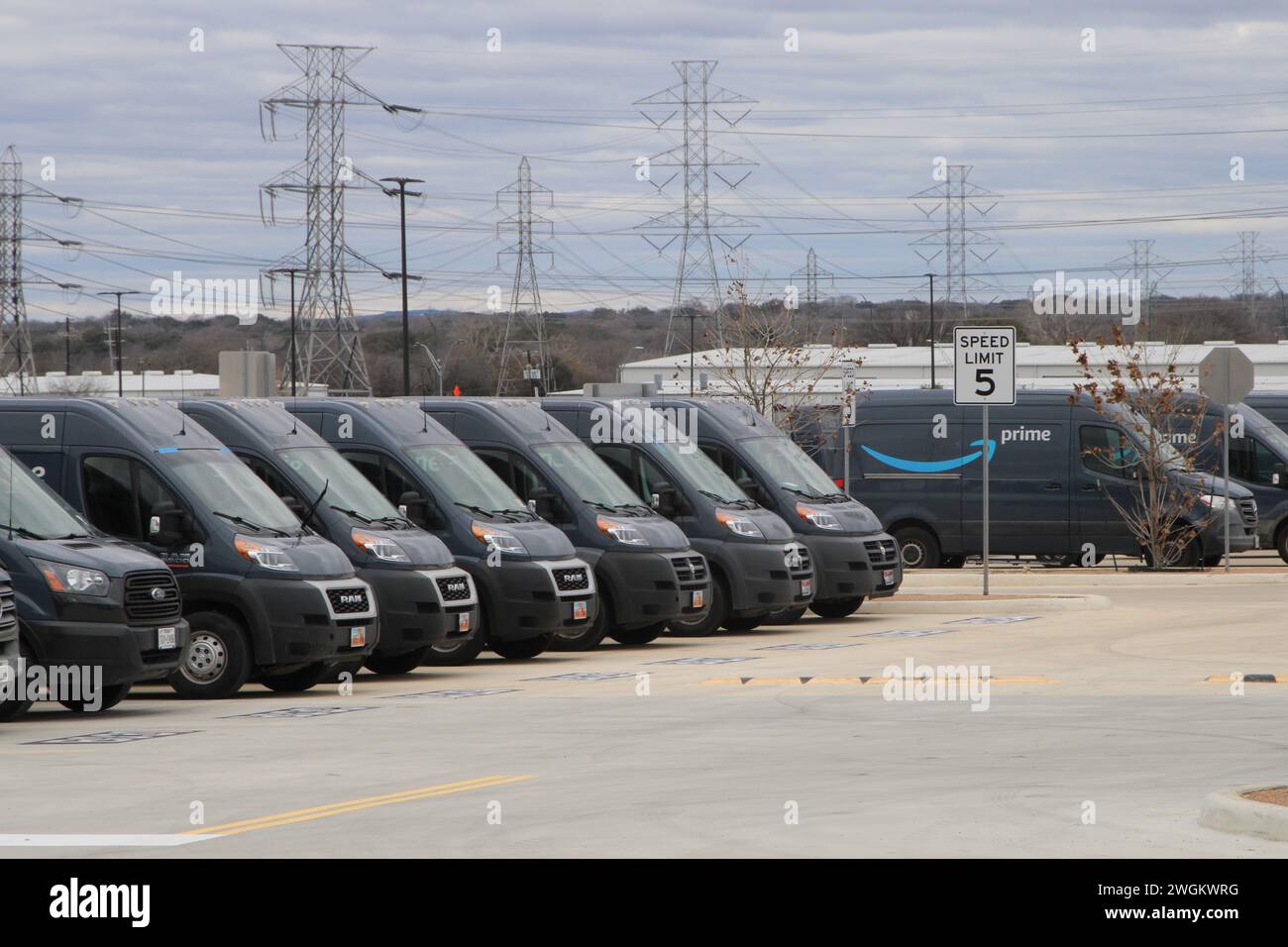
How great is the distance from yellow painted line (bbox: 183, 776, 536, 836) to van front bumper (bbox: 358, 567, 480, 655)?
23.0ft

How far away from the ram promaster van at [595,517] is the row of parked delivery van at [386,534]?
25mm

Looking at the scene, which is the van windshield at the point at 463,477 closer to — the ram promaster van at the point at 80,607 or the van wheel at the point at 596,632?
the van wheel at the point at 596,632

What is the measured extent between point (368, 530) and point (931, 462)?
15.5m

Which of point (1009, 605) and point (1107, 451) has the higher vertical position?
point (1107, 451)

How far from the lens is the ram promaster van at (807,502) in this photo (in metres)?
25.2

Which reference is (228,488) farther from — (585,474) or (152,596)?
(585,474)

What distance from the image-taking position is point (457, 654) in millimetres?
21000

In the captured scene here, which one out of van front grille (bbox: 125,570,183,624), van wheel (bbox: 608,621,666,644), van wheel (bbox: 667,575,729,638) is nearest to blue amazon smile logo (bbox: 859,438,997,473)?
van wheel (bbox: 667,575,729,638)

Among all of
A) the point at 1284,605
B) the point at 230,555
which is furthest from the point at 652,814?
the point at 1284,605

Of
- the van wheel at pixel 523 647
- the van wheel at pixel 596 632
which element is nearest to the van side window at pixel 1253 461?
the van wheel at pixel 596 632

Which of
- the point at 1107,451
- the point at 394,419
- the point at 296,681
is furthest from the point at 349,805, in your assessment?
the point at 1107,451

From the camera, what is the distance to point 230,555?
57.8ft
